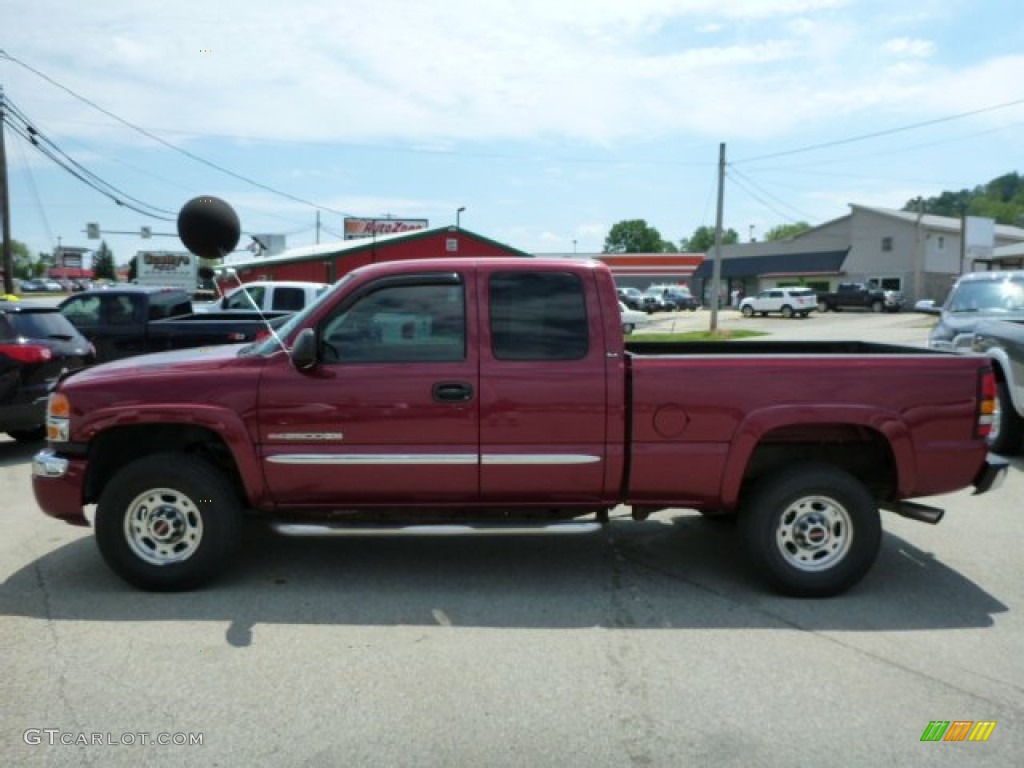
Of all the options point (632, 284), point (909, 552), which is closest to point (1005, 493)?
point (909, 552)

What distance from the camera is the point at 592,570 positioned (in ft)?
17.3

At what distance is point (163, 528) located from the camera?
15.6 ft

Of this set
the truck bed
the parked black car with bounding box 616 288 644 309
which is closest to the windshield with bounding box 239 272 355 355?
the truck bed

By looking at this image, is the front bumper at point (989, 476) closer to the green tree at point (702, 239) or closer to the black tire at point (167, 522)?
the black tire at point (167, 522)

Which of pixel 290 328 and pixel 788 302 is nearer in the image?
pixel 290 328

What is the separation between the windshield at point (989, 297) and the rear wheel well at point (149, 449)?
31.7ft

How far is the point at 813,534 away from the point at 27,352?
799 centimetres

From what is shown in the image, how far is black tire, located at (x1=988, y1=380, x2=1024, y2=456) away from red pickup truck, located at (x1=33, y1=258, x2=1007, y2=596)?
4.21 m

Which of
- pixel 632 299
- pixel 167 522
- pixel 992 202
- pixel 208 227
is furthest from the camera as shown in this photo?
pixel 992 202

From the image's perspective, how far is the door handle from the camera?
463 cm

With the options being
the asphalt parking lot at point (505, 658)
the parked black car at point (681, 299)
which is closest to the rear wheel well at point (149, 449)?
the asphalt parking lot at point (505, 658)

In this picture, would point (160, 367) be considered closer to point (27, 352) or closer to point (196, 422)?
point (196, 422)

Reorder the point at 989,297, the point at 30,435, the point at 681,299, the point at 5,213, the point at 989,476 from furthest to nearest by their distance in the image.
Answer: the point at 681,299
the point at 5,213
the point at 989,297
the point at 30,435
the point at 989,476

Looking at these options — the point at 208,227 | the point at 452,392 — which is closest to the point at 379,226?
the point at 208,227
